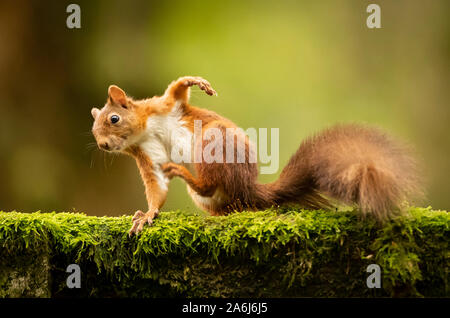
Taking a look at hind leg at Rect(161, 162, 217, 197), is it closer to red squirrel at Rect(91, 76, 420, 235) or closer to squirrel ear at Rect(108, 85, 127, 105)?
red squirrel at Rect(91, 76, 420, 235)

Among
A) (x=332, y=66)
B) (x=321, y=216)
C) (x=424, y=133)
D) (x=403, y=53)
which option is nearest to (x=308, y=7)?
(x=332, y=66)

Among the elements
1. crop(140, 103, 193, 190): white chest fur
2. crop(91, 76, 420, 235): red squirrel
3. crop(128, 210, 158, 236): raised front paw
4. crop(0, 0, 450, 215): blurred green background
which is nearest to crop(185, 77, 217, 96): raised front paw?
crop(91, 76, 420, 235): red squirrel

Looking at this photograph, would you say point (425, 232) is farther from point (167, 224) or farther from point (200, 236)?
point (167, 224)

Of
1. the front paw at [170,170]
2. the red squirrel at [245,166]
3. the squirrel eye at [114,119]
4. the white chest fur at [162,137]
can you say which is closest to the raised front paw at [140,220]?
the red squirrel at [245,166]

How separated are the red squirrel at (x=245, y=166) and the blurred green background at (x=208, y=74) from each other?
164 centimetres

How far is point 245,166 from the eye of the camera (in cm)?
200

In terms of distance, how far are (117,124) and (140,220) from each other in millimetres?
455

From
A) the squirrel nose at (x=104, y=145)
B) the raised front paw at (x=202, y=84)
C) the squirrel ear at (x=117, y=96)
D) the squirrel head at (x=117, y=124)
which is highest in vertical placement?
the raised front paw at (x=202, y=84)

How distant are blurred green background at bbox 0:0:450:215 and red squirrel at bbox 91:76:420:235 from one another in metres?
1.64

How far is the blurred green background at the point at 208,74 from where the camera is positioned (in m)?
3.93

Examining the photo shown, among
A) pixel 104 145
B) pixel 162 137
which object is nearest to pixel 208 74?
pixel 162 137

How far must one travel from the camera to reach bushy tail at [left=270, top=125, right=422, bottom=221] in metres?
1.70

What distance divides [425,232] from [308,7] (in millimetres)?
3472

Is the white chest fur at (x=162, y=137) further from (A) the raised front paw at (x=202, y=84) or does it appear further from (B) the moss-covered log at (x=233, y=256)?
(B) the moss-covered log at (x=233, y=256)
